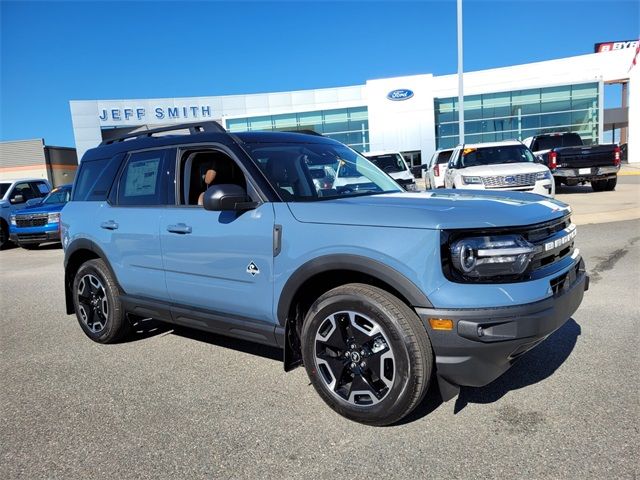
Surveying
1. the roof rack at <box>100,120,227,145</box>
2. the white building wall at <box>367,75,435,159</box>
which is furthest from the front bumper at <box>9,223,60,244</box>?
the white building wall at <box>367,75,435,159</box>

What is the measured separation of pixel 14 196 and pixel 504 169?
14024 millimetres

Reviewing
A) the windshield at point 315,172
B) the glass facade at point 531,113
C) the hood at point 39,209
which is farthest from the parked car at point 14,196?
the glass facade at point 531,113

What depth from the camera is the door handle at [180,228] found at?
3.81 m

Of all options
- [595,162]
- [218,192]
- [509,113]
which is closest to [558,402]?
[218,192]

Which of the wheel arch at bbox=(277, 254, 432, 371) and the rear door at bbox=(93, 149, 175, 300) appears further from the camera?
the rear door at bbox=(93, 149, 175, 300)

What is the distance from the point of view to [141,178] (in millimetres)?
4406

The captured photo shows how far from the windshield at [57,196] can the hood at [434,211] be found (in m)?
13.8

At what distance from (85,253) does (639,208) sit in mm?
11681

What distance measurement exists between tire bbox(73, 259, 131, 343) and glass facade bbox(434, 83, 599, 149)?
123ft

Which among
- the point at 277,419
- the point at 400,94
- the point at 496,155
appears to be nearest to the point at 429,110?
the point at 400,94

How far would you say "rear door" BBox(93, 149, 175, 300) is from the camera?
4.14 metres

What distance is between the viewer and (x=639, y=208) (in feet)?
37.7

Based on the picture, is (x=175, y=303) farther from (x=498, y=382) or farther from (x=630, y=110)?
(x=630, y=110)

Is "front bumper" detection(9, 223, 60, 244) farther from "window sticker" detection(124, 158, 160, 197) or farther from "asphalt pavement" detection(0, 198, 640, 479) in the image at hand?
"window sticker" detection(124, 158, 160, 197)
